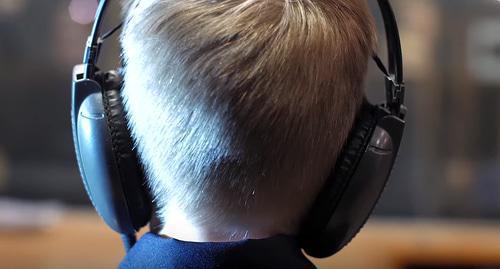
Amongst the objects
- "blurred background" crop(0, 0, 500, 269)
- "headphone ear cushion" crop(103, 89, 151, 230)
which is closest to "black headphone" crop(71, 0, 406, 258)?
"headphone ear cushion" crop(103, 89, 151, 230)

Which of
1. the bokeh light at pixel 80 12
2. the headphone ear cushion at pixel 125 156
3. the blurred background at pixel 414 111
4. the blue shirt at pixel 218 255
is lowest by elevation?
the blurred background at pixel 414 111

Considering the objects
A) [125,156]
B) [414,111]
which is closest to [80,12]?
[414,111]

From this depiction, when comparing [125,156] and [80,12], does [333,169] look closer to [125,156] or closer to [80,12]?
[125,156]

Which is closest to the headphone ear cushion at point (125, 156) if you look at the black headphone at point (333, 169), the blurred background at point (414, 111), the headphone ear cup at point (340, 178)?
the black headphone at point (333, 169)

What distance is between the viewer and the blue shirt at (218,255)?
0.58m

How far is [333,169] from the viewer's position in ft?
2.09

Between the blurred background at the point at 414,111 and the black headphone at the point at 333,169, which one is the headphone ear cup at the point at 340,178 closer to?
the black headphone at the point at 333,169

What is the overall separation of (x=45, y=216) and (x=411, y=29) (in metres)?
1.35

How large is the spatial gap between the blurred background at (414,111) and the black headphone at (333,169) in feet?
5.56

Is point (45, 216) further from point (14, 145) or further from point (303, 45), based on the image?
point (303, 45)

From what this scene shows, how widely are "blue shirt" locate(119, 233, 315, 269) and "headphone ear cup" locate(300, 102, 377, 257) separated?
0.17 ft

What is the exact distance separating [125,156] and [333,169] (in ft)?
0.62

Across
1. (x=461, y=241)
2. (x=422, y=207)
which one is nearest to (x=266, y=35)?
(x=461, y=241)

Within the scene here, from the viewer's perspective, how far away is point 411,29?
2348 millimetres
